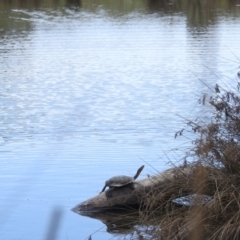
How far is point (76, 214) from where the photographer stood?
7.11 metres

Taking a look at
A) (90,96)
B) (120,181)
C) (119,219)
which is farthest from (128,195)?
(90,96)

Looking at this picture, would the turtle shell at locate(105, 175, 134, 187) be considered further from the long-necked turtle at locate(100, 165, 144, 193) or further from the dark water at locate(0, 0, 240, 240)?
the dark water at locate(0, 0, 240, 240)

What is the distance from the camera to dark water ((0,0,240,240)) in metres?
7.52

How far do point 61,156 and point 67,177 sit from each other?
3.14 ft

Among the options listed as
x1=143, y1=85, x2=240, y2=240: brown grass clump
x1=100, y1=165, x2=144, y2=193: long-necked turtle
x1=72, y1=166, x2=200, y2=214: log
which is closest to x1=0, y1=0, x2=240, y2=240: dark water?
x1=72, y1=166, x2=200, y2=214: log

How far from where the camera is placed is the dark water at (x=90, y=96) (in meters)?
7.52

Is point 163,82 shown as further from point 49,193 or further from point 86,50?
point 49,193

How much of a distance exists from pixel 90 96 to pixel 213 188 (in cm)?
855

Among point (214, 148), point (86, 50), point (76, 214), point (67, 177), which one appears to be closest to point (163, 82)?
point (86, 50)

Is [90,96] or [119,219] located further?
[90,96]

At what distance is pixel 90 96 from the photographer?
13.9 m

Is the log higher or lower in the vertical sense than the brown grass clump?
lower

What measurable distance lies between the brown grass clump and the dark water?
81cm

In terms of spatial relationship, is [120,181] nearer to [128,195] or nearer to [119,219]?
[128,195]
